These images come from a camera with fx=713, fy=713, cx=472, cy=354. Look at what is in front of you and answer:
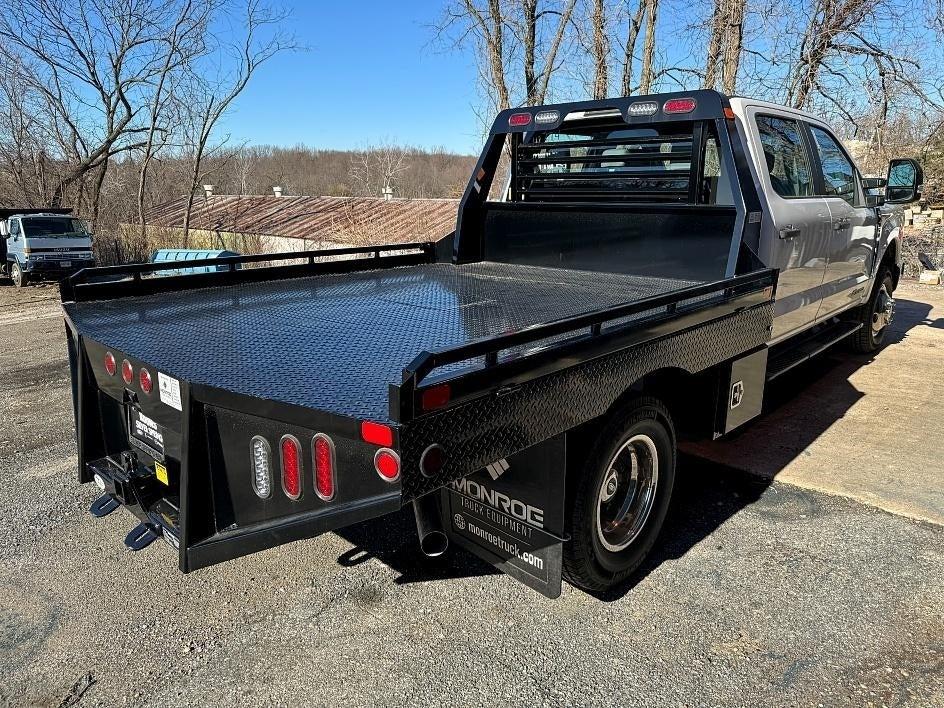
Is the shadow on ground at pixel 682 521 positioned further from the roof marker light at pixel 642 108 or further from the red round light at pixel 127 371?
the roof marker light at pixel 642 108

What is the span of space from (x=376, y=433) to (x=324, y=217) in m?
18.8

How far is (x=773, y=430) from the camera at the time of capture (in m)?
5.34

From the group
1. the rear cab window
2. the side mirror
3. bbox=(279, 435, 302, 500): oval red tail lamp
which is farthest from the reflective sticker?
the side mirror

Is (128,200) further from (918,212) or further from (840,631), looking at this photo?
(840,631)

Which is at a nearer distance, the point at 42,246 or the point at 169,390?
the point at 169,390

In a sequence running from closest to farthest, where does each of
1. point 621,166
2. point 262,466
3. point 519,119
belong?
point 262,466 → point 621,166 → point 519,119

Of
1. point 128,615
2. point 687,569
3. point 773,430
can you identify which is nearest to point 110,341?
point 128,615

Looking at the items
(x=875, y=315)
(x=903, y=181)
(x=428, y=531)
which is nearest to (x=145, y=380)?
(x=428, y=531)

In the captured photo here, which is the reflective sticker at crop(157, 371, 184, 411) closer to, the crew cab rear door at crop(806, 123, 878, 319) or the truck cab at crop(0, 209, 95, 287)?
the crew cab rear door at crop(806, 123, 878, 319)

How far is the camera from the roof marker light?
4.56 metres

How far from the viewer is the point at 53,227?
17766 millimetres

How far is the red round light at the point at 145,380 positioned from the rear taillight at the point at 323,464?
0.80 metres

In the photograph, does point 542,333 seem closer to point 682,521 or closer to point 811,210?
point 682,521

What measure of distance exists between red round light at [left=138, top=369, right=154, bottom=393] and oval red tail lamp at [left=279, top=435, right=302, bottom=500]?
672 mm
